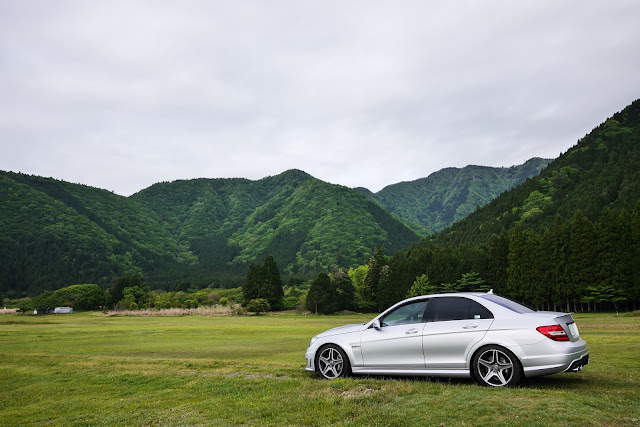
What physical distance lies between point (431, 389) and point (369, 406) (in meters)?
1.76

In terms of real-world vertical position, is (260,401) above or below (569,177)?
below

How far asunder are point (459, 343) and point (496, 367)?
2.87 feet

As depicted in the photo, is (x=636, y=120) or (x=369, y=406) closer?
(x=369, y=406)

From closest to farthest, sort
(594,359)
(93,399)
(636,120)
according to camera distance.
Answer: (93,399), (594,359), (636,120)

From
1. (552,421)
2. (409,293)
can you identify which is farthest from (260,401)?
(409,293)

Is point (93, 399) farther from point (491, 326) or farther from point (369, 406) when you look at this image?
point (491, 326)

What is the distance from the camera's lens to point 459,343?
9.09m

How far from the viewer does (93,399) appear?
1055 cm

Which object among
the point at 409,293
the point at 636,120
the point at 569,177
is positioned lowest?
the point at 409,293

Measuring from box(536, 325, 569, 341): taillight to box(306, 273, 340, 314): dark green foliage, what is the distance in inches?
→ 3264

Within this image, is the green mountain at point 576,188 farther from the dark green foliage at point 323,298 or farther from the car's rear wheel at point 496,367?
the car's rear wheel at point 496,367

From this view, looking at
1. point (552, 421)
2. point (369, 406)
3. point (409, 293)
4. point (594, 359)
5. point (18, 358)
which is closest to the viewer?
point (552, 421)

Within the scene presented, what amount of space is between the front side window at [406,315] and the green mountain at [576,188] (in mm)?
129064

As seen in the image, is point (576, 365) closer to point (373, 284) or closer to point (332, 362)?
point (332, 362)
